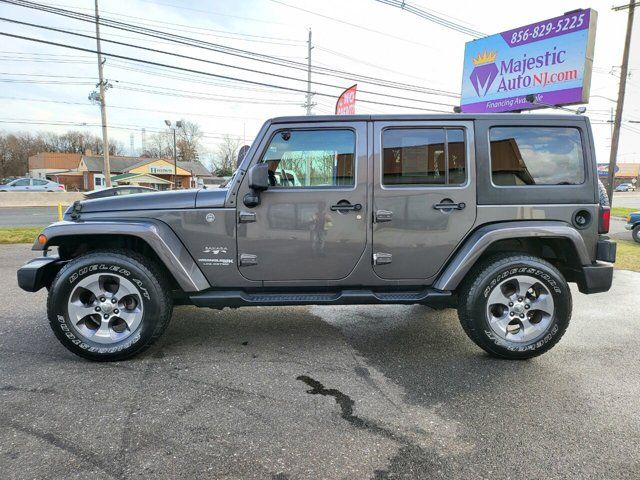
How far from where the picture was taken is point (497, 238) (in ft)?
11.1

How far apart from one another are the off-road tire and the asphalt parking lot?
0.14m

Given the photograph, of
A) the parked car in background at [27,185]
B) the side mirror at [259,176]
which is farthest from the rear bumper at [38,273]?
the parked car in background at [27,185]

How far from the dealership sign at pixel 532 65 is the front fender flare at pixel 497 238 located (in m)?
8.16

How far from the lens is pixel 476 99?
497 inches

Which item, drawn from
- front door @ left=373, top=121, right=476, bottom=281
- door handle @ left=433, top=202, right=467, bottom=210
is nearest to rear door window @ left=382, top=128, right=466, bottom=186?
front door @ left=373, top=121, right=476, bottom=281

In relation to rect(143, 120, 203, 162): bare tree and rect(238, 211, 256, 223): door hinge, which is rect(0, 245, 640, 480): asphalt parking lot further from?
rect(143, 120, 203, 162): bare tree

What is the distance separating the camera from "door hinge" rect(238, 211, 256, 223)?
340cm

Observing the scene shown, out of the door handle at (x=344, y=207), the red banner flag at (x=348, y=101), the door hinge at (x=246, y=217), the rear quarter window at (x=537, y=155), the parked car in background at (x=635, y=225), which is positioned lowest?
the parked car in background at (x=635, y=225)

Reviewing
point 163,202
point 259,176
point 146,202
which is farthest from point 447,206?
point 146,202

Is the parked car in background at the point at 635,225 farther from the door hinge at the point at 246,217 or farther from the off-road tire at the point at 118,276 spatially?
the off-road tire at the point at 118,276

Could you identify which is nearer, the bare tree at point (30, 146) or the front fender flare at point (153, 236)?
the front fender flare at point (153, 236)

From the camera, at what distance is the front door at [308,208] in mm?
3414

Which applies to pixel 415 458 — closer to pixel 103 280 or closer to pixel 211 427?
pixel 211 427

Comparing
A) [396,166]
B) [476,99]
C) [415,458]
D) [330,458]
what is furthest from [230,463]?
[476,99]
